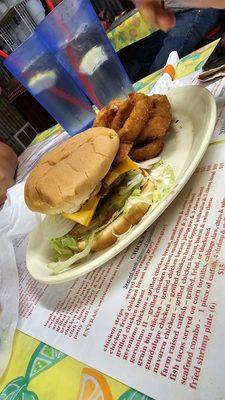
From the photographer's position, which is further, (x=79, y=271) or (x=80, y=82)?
(x=80, y=82)

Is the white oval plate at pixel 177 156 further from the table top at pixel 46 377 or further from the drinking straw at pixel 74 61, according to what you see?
the drinking straw at pixel 74 61

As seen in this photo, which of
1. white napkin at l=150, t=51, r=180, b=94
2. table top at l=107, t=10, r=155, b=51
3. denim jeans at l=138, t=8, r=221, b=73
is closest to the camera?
white napkin at l=150, t=51, r=180, b=94

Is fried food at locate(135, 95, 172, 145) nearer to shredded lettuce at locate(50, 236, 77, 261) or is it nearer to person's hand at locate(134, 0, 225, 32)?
person's hand at locate(134, 0, 225, 32)

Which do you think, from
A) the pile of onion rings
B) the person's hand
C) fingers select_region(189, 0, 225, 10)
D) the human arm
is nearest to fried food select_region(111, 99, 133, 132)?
the pile of onion rings

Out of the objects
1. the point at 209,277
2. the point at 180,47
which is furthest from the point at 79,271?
the point at 180,47

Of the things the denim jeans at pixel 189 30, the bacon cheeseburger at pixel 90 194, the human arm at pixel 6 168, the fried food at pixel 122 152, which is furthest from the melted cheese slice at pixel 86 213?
the denim jeans at pixel 189 30

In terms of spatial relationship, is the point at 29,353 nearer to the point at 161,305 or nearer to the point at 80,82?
the point at 161,305
